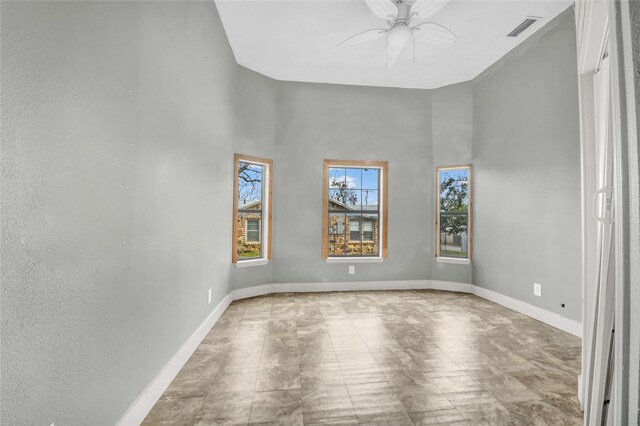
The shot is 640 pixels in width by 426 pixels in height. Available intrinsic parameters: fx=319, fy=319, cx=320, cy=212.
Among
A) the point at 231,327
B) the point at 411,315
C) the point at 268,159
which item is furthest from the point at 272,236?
the point at 411,315

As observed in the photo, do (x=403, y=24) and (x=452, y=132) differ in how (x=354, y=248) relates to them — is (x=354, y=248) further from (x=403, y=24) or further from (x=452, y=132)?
(x=403, y=24)

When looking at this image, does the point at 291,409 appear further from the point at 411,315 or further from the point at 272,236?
the point at 272,236

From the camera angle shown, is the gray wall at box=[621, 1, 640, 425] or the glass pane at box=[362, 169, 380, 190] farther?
the glass pane at box=[362, 169, 380, 190]

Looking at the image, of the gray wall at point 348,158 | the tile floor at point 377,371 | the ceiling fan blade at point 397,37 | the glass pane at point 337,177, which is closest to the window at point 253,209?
the gray wall at point 348,158

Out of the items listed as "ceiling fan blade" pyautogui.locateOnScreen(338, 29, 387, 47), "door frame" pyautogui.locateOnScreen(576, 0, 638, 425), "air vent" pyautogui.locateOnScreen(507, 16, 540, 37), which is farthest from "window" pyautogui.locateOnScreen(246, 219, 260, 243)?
"door frame" pyautogui.locateOnScreen(576, 0, 638, 425)

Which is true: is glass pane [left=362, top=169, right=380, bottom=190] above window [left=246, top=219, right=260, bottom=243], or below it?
above

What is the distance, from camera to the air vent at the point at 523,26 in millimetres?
3529

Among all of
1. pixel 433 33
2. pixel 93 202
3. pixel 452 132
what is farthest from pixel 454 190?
pixel 93 202

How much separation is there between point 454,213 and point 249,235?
329 cm

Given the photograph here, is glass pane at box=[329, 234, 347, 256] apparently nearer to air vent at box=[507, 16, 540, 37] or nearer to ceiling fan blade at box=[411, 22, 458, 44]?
ceiling fan blade at box=[411, 22, 458, 44]

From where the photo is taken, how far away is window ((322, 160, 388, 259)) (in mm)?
5227

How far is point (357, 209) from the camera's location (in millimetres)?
5297

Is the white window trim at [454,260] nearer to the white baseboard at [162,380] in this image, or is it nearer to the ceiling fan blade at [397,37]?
the ceiling fan blade at [397,37]

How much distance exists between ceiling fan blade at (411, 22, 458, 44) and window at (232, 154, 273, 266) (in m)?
2.64
